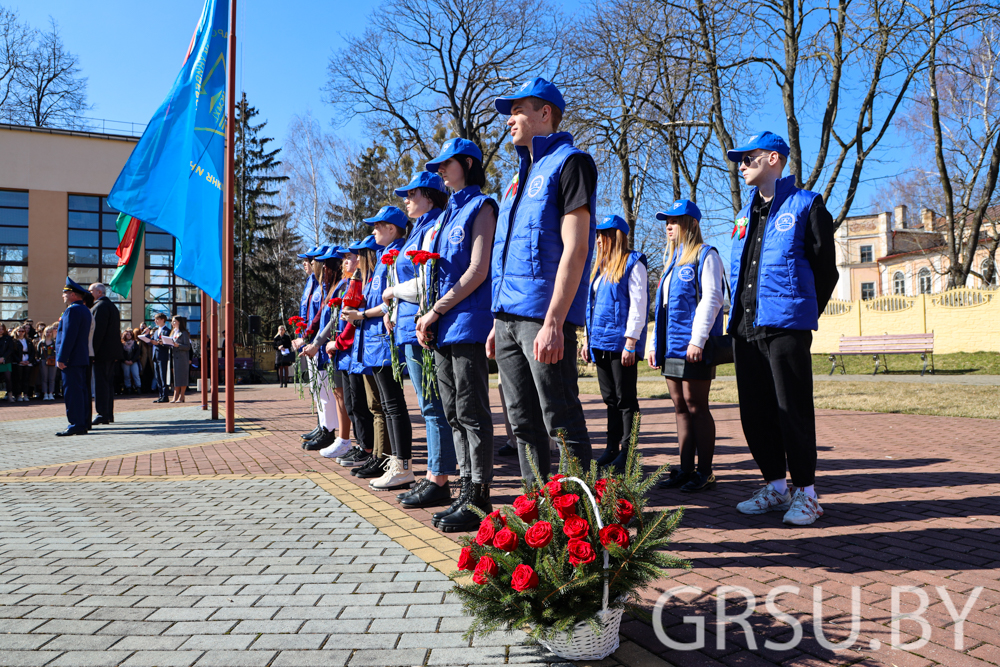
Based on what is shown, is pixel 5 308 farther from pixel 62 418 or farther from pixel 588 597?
pixel 588 597

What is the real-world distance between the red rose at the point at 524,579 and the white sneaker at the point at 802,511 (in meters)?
2.20

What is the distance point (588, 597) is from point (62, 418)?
1209 centimetres

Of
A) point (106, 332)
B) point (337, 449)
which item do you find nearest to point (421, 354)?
point (337, 449)

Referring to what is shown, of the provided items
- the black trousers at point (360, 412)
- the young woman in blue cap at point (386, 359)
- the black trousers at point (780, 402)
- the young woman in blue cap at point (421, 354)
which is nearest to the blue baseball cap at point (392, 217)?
the young woman in blue cap at point (386, 359)

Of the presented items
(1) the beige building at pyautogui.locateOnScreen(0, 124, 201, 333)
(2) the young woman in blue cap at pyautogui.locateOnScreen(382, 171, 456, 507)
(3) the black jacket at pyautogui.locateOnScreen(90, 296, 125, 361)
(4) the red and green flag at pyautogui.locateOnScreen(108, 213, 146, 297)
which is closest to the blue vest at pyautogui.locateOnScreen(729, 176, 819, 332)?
(2) the young woman in blue cap at pyautogui.locateOnScreen(382, 171, 456, 507)

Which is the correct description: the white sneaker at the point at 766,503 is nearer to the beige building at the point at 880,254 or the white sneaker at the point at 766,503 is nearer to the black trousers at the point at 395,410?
the black trousers at the point at 395,410

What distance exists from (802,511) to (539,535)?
7.35ft

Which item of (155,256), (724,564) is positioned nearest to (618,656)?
(724,564)

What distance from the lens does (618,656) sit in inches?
91.4

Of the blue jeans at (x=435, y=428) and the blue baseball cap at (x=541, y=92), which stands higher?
the blue baseball cap at (x=541, y=92)

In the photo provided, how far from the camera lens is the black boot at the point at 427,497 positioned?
14.8ft

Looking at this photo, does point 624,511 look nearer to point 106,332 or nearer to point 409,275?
point 409,275

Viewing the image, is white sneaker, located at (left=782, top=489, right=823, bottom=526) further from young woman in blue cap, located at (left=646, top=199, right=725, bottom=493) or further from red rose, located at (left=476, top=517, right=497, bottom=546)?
red rose, located at (left=476, top=517, right=497, bottom=546)

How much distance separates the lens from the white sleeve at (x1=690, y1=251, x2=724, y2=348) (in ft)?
15.3
